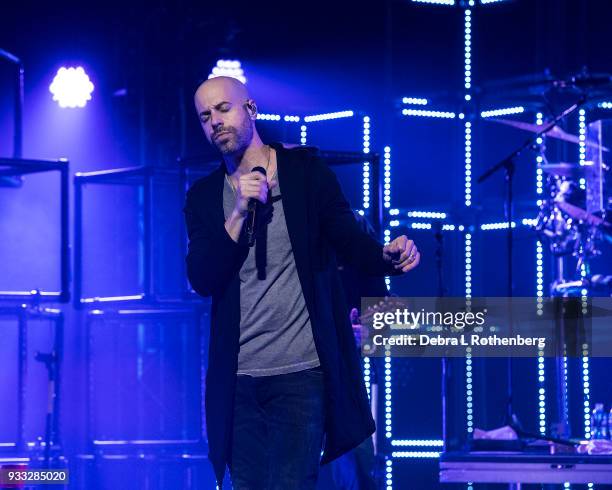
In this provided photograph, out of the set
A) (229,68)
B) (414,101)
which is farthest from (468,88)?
(229,68)

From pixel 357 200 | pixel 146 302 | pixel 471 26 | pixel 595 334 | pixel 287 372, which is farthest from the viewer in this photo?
pixel 471 26

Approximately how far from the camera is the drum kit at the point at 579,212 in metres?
7.79

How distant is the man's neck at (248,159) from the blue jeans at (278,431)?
632 millimetres

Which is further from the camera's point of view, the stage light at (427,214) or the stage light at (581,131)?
the stage light at (427,214)

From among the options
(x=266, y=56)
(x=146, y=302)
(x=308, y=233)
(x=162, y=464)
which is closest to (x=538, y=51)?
(x=266, y=56)

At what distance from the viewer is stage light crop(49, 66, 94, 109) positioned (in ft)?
29.6

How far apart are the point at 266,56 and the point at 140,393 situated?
9.80 feet

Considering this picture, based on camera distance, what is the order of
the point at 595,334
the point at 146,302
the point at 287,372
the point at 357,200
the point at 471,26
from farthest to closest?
the point at 471,26, the point at 357,200, the point at 146,302, the point at 595,334, the point at 287,372

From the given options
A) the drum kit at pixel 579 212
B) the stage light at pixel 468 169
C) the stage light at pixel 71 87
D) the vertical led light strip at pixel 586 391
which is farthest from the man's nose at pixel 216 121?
the stage light at pixel 71 87

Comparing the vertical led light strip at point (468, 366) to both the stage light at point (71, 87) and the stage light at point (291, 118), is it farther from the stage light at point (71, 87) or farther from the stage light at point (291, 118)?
the stage light at point (71, 87)

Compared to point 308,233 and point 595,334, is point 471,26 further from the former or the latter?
point 308,233

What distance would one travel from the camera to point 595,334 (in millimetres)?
6949

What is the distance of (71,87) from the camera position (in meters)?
9.09

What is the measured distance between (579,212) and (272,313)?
502 cm
